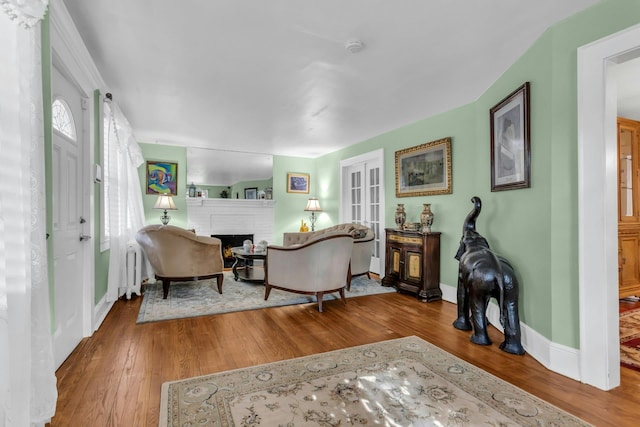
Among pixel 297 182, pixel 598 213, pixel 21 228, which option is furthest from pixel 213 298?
pixel 598 213

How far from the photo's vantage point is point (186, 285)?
446 centimetres

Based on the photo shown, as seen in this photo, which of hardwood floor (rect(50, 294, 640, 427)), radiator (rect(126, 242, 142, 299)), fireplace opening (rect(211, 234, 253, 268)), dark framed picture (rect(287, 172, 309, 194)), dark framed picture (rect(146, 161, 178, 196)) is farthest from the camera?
dark framed picture (rect(287, 172, 309, 194))

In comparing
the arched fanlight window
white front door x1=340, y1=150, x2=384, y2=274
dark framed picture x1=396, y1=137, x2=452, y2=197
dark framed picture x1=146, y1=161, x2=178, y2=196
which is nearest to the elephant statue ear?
dark framed picture x1=396, y1=137, x2=452, y2=197

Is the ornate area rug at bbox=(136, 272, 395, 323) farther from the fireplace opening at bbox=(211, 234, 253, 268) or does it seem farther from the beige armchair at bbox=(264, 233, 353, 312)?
the fireplace opening at bbox=(211, 234, 253, 268)

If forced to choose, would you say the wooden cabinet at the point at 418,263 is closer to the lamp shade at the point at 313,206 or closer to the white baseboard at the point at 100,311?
the lamp shade at the point at 313,206

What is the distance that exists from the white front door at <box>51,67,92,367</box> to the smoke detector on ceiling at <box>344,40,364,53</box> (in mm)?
2059

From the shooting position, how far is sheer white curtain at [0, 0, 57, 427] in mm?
1148

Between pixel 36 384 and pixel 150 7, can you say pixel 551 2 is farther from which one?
pixel 36 384

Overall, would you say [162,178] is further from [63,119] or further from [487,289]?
[487,289]

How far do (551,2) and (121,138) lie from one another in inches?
163

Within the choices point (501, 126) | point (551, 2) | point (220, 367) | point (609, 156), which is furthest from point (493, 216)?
point (220, 367)

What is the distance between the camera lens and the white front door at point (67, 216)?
2.07m

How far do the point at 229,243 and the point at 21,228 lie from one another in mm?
5092

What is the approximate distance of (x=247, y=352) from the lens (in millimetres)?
2369
